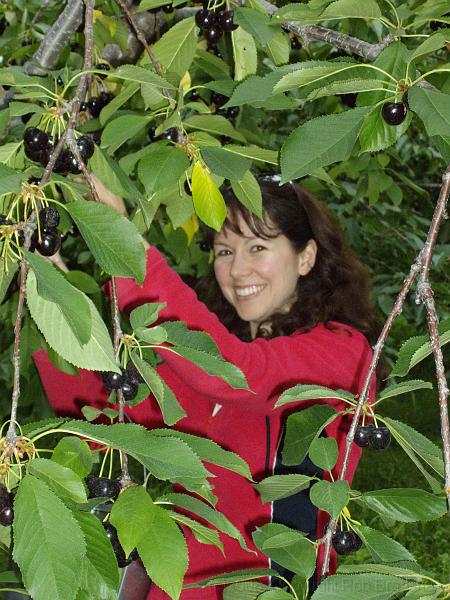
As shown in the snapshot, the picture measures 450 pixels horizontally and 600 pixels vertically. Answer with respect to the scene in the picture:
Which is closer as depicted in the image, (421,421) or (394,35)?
(394,35)

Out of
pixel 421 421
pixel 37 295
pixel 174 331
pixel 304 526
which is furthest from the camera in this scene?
pixel 421 421

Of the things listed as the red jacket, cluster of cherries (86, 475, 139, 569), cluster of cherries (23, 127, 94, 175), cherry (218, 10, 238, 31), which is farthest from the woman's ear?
cluster of cherries (86, 475, 139, 569)

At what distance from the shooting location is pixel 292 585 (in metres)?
0.98

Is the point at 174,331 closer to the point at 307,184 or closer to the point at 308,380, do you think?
the point at 308,380

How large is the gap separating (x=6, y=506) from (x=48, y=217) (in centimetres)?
36

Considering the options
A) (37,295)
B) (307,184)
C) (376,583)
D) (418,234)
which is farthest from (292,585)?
(418,234)

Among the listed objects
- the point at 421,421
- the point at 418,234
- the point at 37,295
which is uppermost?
the point at 37,295

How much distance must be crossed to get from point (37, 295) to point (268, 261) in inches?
63.4

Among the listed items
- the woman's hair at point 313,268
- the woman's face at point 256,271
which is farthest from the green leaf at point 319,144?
the woman's face at point 256,271

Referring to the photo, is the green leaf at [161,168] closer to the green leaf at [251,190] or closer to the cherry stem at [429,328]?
the green leaf at [251,190]

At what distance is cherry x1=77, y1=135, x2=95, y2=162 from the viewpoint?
1121 millimetres

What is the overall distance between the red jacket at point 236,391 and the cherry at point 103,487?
2.38ft

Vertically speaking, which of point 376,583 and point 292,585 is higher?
point 376,583

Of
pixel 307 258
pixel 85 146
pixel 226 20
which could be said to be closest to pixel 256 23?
pixel 226 20
